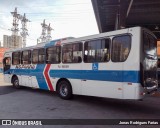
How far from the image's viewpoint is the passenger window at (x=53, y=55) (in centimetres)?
1084

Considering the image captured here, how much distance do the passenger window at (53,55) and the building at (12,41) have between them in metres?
50.6

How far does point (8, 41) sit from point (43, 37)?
17382 millimetres

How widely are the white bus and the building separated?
4973 cm

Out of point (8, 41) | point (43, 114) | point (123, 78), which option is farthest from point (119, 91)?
point (8, 41)

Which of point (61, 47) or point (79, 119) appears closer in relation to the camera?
point (79, 119)

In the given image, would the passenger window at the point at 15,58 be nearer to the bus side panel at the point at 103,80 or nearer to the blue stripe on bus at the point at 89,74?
the blue stripe on bus at the point at 89,74

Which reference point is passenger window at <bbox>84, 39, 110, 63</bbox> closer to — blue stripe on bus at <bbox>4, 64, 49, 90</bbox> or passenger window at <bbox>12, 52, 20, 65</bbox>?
blue stripe on bus at <bbox>4, 64, 49, 90</bbox>

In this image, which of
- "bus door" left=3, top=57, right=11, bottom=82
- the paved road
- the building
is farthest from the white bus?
the building

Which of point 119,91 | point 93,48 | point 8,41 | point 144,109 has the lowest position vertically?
point 144,109

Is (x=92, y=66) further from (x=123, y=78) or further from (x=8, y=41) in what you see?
(x=8, y=41)

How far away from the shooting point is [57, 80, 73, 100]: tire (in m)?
10.2

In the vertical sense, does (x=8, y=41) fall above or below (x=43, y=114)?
above

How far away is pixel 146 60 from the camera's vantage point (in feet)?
25.7

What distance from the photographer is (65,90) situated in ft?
34.3
